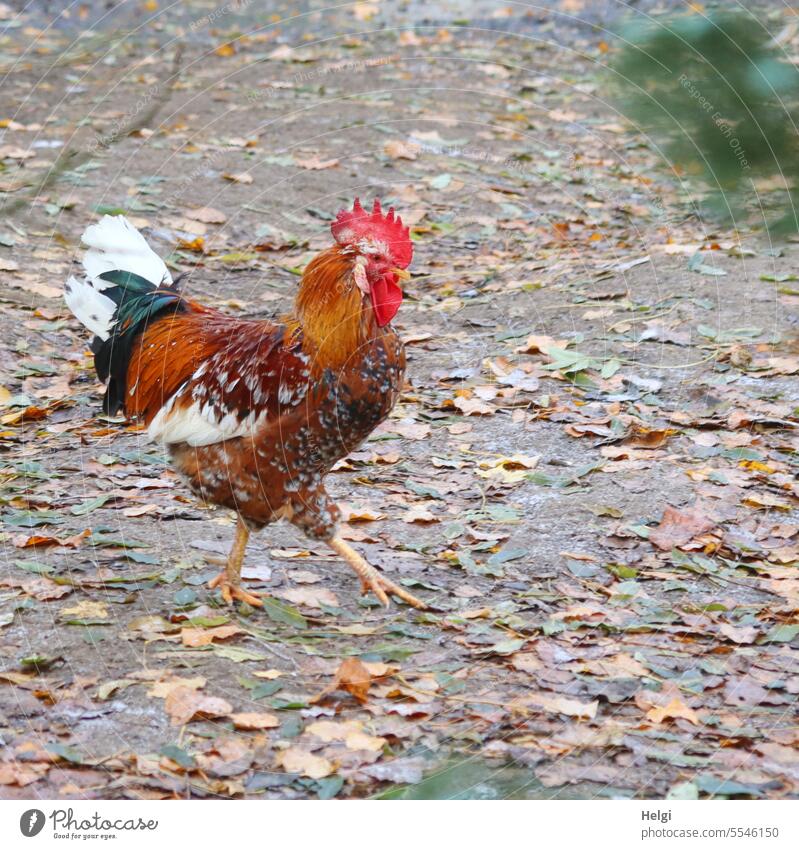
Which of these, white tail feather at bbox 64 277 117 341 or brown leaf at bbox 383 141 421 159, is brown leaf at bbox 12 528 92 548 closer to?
white tail feather at bbox 64 277 117 341

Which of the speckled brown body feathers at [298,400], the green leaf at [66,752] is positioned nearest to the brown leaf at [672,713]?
the speckled brown body feathers at [298,400]

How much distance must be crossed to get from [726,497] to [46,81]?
973 cm

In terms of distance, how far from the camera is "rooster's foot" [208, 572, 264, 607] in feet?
15.6

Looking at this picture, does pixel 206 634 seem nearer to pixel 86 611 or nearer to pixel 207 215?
pixel 86 611

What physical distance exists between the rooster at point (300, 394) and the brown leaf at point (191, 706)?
79 cm

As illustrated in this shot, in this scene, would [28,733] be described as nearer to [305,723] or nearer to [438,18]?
[305,723]

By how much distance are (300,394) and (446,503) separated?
58.0 inches

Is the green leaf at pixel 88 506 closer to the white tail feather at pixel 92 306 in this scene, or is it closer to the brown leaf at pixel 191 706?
Answer: the white tail feather at pixel 92 306

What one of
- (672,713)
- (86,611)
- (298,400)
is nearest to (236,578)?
(86,611)

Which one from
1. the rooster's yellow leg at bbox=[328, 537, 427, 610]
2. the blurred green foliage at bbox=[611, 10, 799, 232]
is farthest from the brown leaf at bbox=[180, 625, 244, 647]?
the blurred green foliage at bbox=[611, 10, 799, 232]

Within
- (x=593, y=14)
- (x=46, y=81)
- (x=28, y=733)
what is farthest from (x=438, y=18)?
(x=28, y=733)

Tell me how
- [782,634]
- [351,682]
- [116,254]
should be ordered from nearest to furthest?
[351,682] < [782,634] < [116,254]

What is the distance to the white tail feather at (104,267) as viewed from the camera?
512 cm

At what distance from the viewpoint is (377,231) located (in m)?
4.61
